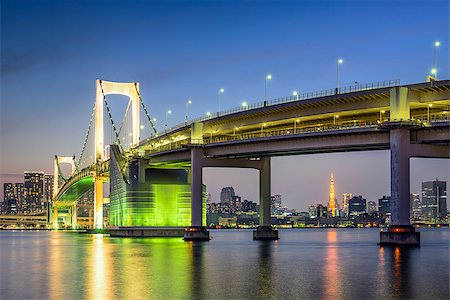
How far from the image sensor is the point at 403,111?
6700cm

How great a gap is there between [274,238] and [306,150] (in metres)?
31.9

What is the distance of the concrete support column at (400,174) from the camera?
2635 inches

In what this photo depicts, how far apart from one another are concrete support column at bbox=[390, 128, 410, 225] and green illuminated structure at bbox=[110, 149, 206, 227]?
49.7 meters

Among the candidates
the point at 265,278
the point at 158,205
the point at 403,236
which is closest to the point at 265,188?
the point at 158,205

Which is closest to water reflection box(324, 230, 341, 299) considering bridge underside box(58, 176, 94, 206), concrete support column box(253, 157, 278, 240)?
concrete support column box(253, 157, 278, 240)

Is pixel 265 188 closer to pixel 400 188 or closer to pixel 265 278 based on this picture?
pixel 400 188

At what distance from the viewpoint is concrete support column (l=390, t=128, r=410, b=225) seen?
66.9 m

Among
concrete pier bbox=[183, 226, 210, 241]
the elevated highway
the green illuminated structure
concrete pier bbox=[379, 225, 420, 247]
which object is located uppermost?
the elevated highway

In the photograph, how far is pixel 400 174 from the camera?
6744cm

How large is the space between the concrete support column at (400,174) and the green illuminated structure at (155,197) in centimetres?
4968

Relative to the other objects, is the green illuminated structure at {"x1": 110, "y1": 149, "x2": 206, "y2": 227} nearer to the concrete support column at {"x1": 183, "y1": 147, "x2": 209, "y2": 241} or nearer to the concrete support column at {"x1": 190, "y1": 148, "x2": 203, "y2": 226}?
the concrete support column at {"x1": 183, "y1": 147, "x2": 209, "y2": 241}

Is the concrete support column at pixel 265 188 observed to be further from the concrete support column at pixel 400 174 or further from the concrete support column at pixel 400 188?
the concrete support column at pixel 400 174

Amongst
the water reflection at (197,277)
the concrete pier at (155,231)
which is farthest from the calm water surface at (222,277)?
the concrete pier at (155,231)

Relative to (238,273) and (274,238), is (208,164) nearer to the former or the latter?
(274,238)
